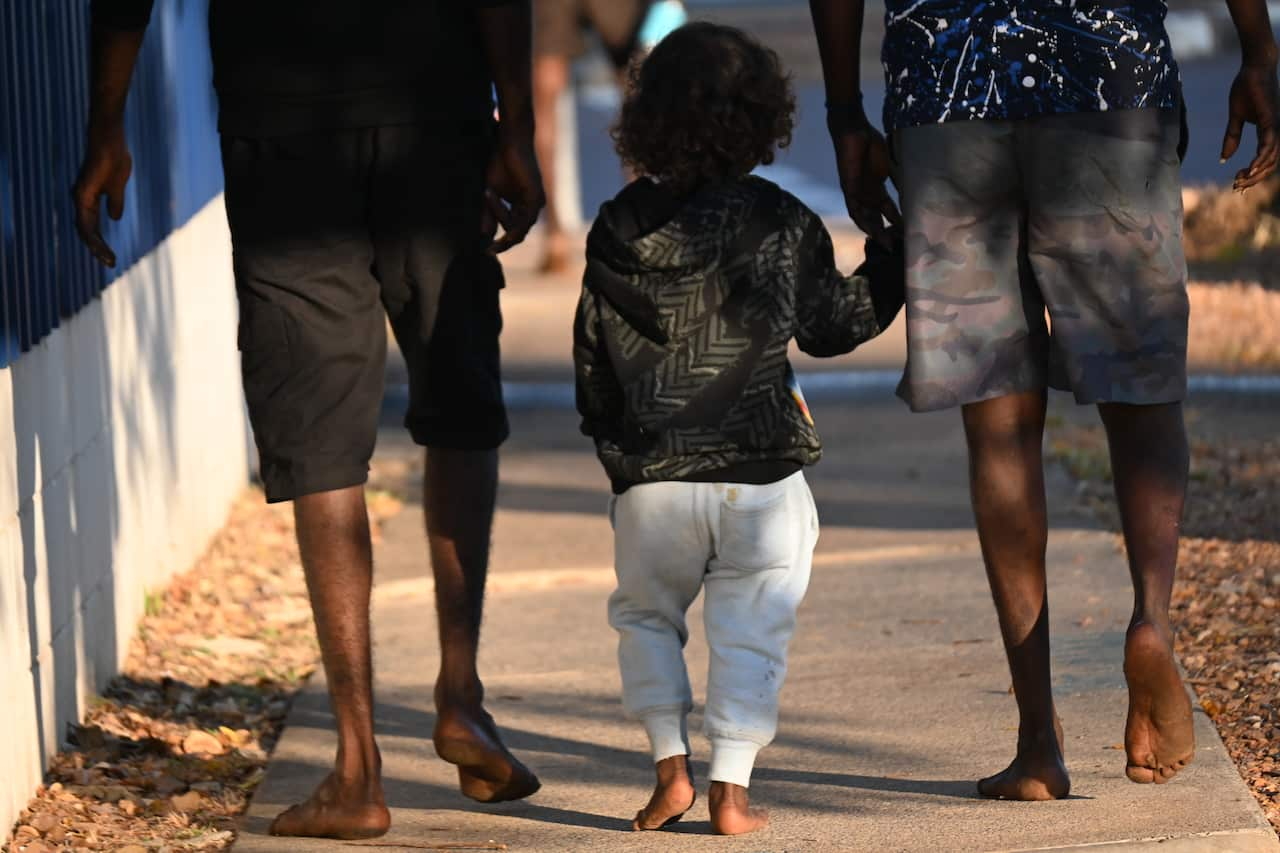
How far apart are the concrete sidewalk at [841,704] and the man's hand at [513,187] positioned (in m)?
1.07

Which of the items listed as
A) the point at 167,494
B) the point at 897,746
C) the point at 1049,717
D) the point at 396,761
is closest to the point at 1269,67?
the point at 1049,717

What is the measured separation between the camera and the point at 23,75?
4492 mm

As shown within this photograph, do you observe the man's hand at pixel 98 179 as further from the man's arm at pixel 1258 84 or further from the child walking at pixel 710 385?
the man's arm at pixel 1258 84

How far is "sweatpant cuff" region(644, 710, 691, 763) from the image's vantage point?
12.1ft

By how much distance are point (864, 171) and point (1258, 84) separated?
2.23 ft

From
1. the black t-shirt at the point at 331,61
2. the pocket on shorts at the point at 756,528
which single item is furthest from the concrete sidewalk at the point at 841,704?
the black t-shirt at the point at 331,61

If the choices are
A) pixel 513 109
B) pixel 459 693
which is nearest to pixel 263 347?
pixel 513 109

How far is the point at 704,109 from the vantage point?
370cm

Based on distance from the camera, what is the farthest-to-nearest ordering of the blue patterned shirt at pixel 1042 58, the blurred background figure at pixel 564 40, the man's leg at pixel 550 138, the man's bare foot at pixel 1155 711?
1. the man's leg at pixel 550 138
2. the blurred background figure at pixel 564 40
3. the blue patterned shirt at pixel 1042 58
4. the man's bare foot at pixel 1155 711

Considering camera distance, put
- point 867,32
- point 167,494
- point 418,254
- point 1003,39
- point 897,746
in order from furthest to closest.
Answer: point 867,32 → point 167,494 → point 897,746 → point 418,254 → point 1003,39

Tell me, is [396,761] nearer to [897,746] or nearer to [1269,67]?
[897,746]

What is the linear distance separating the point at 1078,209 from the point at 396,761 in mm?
1827

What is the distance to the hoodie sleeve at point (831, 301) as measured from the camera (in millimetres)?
3736

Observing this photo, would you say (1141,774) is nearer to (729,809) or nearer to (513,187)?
(729,809)
